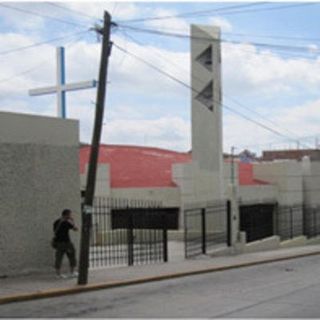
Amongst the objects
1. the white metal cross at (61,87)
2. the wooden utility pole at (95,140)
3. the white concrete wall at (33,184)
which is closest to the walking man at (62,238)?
the white concrete wall at (33,184)

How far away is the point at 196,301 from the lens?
43.8 ft

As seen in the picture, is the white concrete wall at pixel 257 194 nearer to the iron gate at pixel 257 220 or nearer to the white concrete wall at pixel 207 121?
the iron gate at pixel 257 220

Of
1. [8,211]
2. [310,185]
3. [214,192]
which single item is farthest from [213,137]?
[8,211]

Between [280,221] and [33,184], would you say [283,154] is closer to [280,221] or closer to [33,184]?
[280,221]

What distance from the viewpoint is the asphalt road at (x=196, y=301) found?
1170 cm

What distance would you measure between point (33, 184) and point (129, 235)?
450cm

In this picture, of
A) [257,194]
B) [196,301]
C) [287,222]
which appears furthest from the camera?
[287,222]

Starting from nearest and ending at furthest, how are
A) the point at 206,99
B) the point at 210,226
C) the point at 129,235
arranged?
the point at 129,235 → the point at 210,226 → the point at 206,99

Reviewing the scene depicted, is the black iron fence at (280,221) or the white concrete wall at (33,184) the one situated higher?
the white concrete wall at (33,184)

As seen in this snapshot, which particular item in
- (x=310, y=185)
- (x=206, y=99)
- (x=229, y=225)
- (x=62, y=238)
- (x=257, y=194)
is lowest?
(x=229, y=225)

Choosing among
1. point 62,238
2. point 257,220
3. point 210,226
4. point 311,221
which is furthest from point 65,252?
point 311,221

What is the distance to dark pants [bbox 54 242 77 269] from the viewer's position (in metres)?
17.0

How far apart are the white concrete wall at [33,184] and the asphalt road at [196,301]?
8.32ft

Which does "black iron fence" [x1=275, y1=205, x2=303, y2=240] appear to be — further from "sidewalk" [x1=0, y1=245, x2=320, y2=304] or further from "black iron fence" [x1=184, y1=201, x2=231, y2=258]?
"sidewalk" [x1=0, y1=245, x2=320, y2=304]
